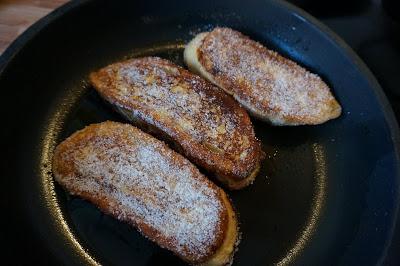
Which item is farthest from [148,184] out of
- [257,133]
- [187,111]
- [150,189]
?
[257,133]

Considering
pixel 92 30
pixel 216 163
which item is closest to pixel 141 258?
pixel 216 163

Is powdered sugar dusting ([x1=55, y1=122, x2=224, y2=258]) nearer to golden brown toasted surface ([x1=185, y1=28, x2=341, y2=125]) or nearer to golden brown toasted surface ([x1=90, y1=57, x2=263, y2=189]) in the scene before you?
golden brown toasted surface ([x1=90, y1=57, x2=263, y2=189])

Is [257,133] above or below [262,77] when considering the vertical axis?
below

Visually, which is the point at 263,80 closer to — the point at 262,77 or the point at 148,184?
the point at 262,77

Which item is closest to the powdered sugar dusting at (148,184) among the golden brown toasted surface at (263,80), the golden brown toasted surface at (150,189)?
the golden brown toasted surface at (150,189)

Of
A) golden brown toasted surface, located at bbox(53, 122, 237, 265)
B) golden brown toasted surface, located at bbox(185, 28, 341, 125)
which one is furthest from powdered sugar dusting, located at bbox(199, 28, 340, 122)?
golden brown toasted surface, located at bbox(53, 122, 237, 265)

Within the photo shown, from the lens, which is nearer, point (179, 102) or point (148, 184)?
point (148, 184)
